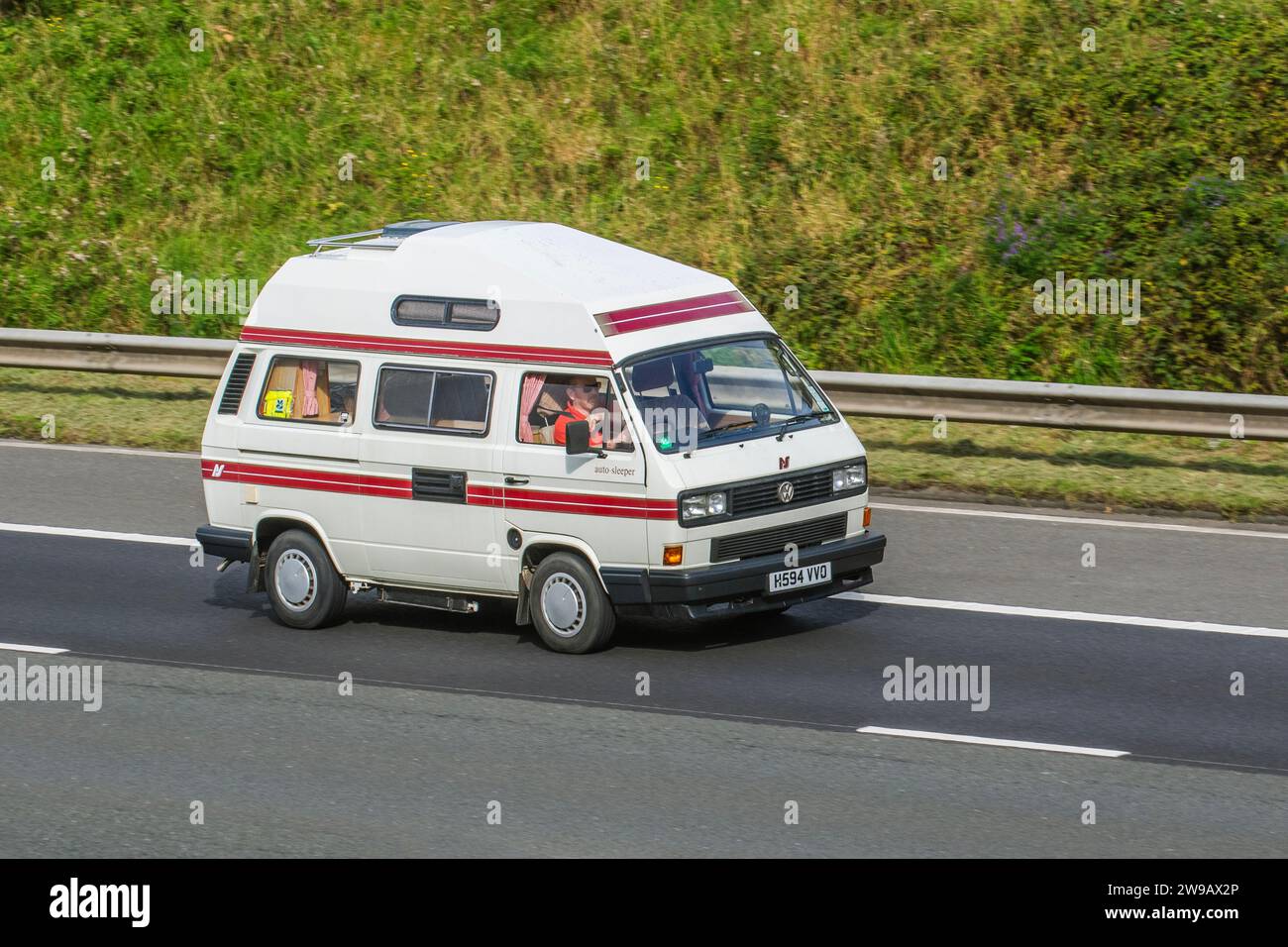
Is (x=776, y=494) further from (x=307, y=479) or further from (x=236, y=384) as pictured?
(x=236, y=384)

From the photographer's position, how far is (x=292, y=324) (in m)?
11.6

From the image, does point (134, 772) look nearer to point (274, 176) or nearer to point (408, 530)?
point (408, 530)

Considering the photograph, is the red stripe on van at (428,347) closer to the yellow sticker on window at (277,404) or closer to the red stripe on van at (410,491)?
the yellow sticker on window at (277,404)

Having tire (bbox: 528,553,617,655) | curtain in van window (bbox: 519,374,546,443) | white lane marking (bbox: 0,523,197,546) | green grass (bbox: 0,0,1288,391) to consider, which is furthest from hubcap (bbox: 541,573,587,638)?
green grass (bbox: 0,0,1288,391)

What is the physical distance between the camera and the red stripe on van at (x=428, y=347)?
10.7 m

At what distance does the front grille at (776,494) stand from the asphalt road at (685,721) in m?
0.94

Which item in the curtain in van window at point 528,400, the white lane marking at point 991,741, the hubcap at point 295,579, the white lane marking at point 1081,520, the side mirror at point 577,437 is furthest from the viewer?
the white lane marking at point 1081,520

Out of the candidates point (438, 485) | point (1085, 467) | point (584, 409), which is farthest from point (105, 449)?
point (1085, 467)

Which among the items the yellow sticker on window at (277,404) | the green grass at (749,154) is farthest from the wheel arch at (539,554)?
the green grass at (749,154)

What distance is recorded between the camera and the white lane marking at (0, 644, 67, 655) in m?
11.2

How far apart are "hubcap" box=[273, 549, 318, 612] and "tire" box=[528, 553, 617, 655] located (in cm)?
163

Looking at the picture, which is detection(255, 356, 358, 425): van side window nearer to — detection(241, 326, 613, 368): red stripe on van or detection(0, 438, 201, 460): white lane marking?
detection(241, 326, 613, 368): red stripe on van

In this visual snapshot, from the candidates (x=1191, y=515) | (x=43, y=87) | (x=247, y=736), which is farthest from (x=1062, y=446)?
(x=43, y=87)

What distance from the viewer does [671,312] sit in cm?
1109
